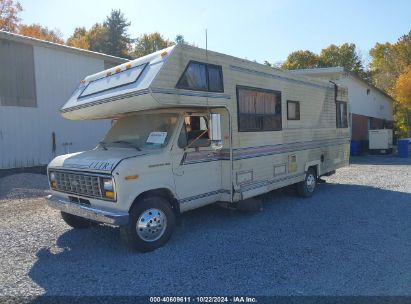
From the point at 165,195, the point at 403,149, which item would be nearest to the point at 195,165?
the point at 165,195

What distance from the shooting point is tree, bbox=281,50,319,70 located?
46562 mm

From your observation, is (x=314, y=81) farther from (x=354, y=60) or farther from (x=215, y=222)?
(x=354, y=60)

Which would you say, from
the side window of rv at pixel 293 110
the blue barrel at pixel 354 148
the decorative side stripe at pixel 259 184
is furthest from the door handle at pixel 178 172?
the blue barrel at pixel 354 148

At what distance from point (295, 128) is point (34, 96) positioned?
9.15m

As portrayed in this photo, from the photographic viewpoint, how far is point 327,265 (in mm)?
4613

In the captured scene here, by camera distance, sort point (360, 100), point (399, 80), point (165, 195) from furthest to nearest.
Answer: point (399, 80), point (360, 100), point (165, 195)

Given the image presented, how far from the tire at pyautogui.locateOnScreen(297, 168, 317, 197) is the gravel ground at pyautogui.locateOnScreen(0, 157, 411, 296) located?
0.80 metres

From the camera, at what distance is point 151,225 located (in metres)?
5.21

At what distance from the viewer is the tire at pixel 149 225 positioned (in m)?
4.97

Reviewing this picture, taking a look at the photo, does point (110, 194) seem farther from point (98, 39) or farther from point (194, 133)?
point (98, 39)

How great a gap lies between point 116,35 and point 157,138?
143ft

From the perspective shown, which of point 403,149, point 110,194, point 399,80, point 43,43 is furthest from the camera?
point 399,80

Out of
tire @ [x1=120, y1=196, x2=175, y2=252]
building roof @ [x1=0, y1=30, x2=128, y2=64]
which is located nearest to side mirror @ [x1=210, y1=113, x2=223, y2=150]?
tire @ [x1=120, y1=196, x2=175, y2=252]

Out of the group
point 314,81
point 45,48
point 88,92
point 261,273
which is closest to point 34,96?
point 45,48
